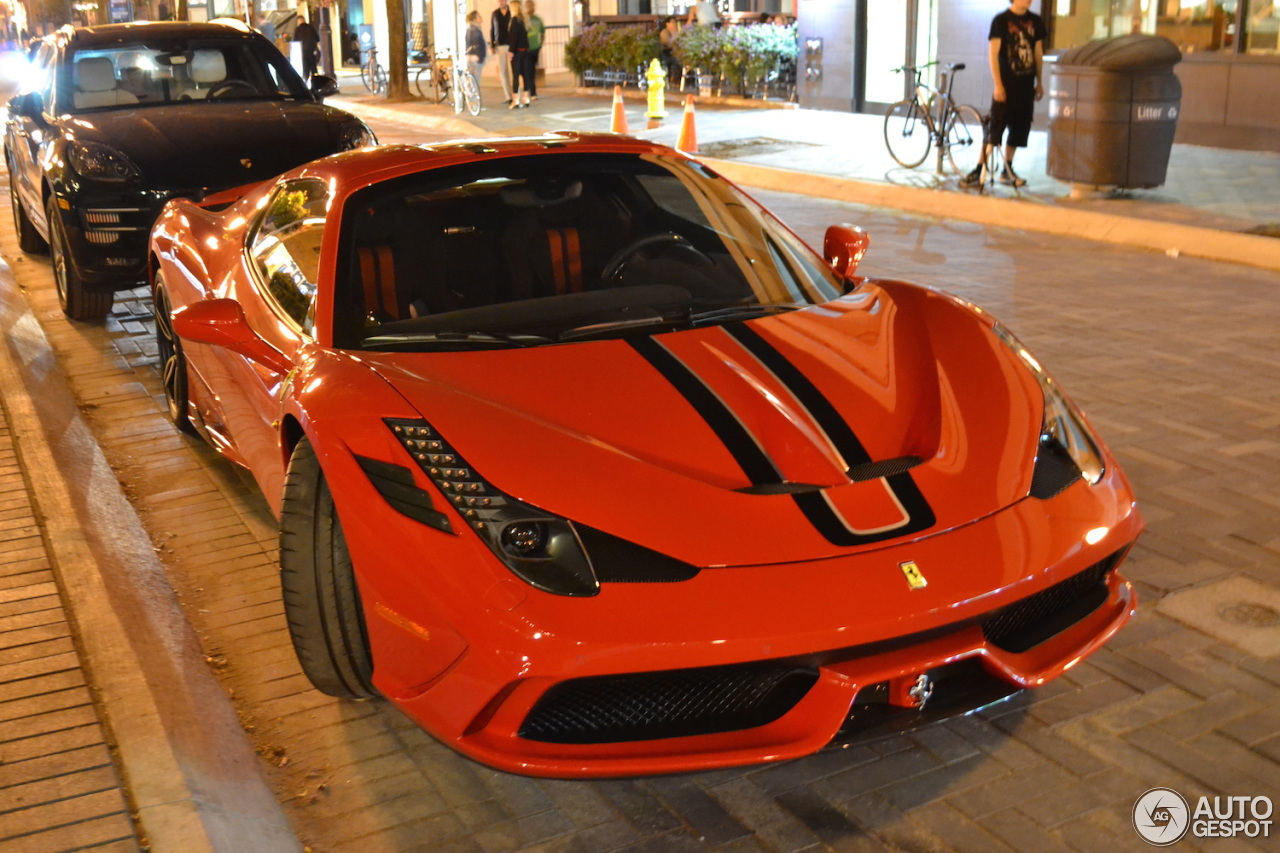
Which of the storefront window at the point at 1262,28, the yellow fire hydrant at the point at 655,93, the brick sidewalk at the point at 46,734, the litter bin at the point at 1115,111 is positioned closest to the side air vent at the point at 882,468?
the brick sidewalk at the point at 46,734

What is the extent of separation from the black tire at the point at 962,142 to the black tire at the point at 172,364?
28.2 ft

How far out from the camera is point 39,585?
4.38m

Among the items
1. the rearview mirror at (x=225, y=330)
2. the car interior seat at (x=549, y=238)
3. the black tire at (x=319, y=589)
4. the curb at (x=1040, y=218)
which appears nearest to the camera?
the black tire at (x=319, y=589)

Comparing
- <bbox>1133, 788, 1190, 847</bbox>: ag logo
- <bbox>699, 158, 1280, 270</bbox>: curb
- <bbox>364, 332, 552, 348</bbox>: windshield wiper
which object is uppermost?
<bbox>364, 332, 552, 348</bbox>: windshield wiper

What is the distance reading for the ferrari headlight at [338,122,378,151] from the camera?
849 centimetres

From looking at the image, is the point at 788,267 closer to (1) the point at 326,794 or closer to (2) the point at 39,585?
(1) the point at 326,794

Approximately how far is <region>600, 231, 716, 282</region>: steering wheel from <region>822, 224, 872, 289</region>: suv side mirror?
1.46 ft

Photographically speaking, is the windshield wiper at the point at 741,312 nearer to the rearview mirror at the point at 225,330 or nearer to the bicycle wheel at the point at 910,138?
the rearview mirror at the point at 225,330

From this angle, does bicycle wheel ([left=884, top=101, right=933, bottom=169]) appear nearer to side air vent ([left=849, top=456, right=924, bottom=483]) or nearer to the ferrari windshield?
the ferrari windshield

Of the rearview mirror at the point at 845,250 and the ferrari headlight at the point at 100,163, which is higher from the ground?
the ferrari headlight at the point at 100,163

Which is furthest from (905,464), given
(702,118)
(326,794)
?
(702,118)

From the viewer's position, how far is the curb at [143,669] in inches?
120

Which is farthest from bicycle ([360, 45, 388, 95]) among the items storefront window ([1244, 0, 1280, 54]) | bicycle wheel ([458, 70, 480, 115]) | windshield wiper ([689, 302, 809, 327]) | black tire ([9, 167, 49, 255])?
windshield wiper ([689, 302, 809, 327])

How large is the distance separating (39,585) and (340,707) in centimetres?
137
